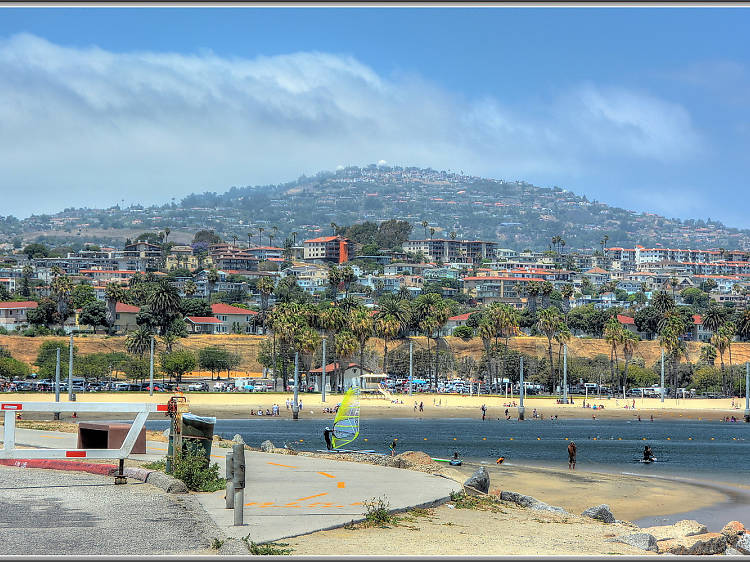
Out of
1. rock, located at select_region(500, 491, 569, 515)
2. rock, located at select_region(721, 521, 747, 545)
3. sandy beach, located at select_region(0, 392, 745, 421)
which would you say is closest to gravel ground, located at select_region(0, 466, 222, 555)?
rock, located at select_region(500, 491, 569, 515)

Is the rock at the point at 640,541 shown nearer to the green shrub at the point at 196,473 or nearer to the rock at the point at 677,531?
the rock at the point at 677,531

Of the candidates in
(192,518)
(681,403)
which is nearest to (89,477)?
(192,518)

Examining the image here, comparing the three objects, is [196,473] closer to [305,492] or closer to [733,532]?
[305,492]

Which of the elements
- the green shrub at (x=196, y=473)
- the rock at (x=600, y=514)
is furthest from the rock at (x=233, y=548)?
the rock at (x=600, y=514)

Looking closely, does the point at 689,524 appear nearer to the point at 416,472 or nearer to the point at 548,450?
the point at 416,472

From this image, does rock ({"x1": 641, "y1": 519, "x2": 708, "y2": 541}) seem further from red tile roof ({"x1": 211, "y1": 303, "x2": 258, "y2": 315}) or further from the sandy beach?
red tile roof ({"x1": 211, "y1": 303, "x2": 258, "y2": 315})

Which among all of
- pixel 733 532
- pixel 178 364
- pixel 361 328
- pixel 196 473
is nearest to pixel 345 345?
pixel 361 328

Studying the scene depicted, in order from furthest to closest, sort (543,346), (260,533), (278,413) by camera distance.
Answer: (543,346), (278,413), (260,533)
